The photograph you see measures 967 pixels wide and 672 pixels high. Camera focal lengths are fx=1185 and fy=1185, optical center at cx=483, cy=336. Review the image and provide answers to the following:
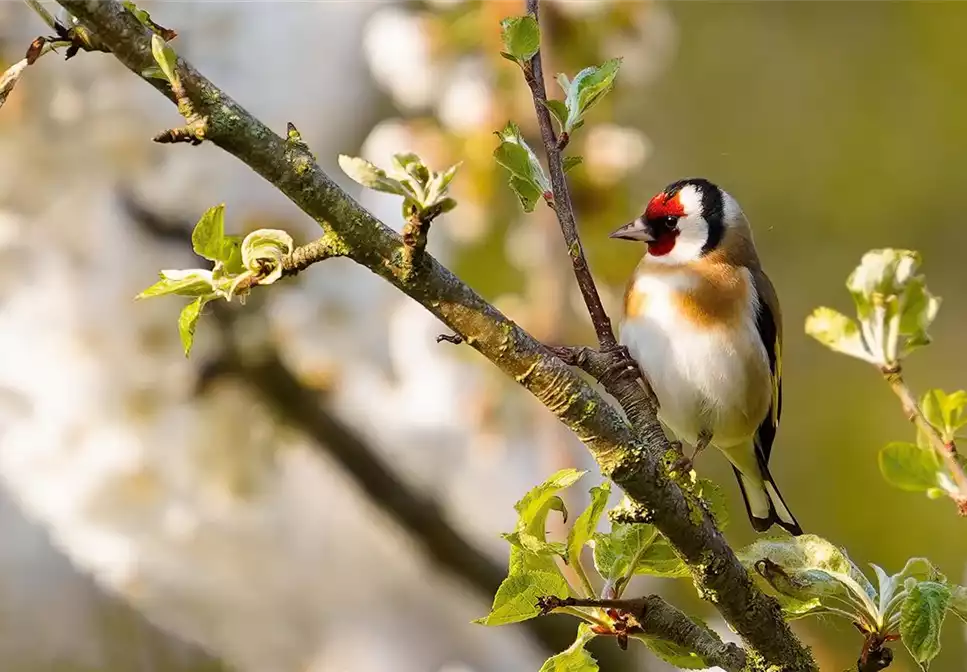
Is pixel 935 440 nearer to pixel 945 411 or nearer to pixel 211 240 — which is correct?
pixel 945 411

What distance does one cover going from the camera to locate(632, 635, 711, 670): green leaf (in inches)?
19.1

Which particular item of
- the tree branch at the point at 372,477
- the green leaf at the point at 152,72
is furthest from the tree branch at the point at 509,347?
the tree branch at the point at 372,477

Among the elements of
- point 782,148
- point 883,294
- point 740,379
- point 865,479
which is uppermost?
point 782,148

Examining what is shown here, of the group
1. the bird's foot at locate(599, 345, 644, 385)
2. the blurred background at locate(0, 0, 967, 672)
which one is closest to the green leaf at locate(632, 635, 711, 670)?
the bird's foot at locate(599, 345, 644, 385)

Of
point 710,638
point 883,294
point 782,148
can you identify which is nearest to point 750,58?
point 782,148

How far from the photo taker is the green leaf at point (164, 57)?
368 mm

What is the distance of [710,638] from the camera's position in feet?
1.59

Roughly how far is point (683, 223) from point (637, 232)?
1.8 inches

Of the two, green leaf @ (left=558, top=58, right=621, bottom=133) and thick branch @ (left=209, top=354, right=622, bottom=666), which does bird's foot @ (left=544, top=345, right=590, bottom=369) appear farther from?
thick branch @ (left=209, top=354, right=622, bottom=666)

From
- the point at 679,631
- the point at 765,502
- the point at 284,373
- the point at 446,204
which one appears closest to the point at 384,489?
the point at 284,373

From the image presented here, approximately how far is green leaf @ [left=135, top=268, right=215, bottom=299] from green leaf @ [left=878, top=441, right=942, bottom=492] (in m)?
0.37

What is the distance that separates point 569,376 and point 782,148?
2568 mm

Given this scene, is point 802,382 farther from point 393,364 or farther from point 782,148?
point 393,364

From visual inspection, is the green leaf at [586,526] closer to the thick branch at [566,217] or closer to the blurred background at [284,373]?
the thick branch at [566,217]
